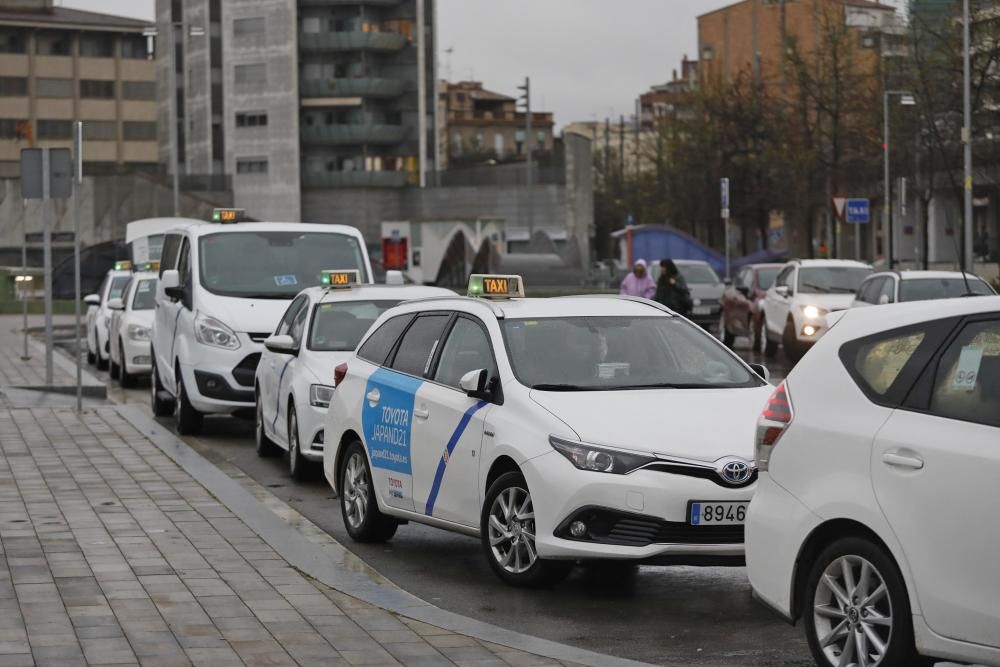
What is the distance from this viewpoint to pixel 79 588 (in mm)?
8523

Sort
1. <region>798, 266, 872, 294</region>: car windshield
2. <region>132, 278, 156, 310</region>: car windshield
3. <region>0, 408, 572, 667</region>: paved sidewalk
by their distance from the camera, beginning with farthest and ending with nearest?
<region>798, 266, 872, 294</region>: car windshield → <region>132, 278, 156, 310</region>: car windshield → <region>0, 408, 572, 667</region>: paved sidewalk

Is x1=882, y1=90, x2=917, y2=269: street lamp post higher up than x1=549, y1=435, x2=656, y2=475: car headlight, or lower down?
higher up

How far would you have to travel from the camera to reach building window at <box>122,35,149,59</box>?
14212cm

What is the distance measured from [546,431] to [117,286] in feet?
80.2

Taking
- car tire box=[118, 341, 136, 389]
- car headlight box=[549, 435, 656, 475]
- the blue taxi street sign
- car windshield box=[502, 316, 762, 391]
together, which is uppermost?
the blue taxi street sign

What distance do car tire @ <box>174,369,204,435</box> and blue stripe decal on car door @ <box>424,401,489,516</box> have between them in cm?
816

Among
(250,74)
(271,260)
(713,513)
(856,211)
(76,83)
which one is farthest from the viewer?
(76,83)

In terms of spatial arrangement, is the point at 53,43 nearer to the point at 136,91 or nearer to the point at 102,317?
the point at 136,91

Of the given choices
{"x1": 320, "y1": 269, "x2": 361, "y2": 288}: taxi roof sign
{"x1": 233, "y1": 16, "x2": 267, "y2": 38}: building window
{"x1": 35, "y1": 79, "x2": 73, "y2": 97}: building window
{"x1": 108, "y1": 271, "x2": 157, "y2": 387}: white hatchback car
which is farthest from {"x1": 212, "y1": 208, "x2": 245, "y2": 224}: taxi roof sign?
{"x1": 35, "y1": 79, "x2": 73, "y2": 97}: building window

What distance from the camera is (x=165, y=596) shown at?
8.34 m

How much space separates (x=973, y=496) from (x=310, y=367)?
9.08 metres

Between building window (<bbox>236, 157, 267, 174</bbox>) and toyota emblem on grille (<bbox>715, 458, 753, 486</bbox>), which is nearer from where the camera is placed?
toyota emblem on grille (<bbox>715, 458, 753, 486</bbox>)

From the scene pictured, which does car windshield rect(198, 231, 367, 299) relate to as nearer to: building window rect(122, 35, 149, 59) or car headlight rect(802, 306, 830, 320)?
car headlight rect(802, 306, 830, 320)

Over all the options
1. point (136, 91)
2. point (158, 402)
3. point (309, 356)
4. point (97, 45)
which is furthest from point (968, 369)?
point (136, 91)
